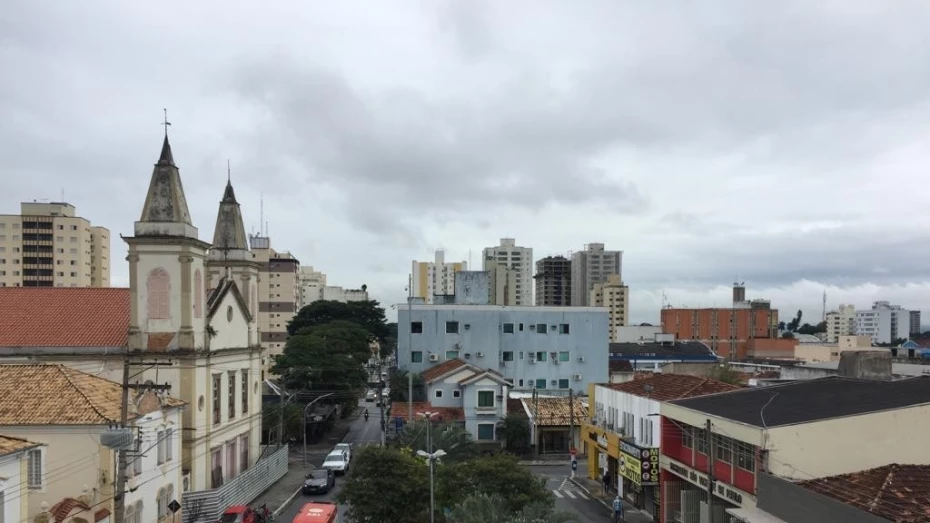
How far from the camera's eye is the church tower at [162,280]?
96.0 ft

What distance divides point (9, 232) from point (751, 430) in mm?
86893

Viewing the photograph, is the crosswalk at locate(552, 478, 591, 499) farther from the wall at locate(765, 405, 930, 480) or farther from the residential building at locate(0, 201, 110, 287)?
the residential building at locate(0, 201, 110, 287)

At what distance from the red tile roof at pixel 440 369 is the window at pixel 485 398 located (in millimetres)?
3277

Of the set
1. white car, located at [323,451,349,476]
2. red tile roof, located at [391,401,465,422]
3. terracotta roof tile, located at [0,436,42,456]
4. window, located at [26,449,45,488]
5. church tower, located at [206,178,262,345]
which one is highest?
church tower, located at [206,178,262,345]

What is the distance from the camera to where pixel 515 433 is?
137ft

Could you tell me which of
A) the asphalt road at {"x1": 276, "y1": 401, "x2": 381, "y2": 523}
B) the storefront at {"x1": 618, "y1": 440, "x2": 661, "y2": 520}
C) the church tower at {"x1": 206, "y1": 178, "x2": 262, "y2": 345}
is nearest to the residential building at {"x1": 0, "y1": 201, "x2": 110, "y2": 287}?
the asphalt road at {"x1": 276, "y1": 401, "x2": 381, "y2": 523}

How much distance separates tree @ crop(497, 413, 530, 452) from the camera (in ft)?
137

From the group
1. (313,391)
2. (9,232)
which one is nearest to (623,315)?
(313,391)

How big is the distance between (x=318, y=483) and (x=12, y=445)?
57.3 ft

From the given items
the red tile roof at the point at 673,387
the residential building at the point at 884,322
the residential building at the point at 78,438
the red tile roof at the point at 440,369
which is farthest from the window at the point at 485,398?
the residential building at the point at 884,322

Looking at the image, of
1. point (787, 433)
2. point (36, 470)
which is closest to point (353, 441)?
point (36, 470)

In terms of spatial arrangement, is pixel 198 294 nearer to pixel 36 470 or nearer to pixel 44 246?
pixel 36 470

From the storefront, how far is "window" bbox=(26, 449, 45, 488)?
21.1m

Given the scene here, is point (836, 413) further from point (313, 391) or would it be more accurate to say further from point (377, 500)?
point (313, 391)
